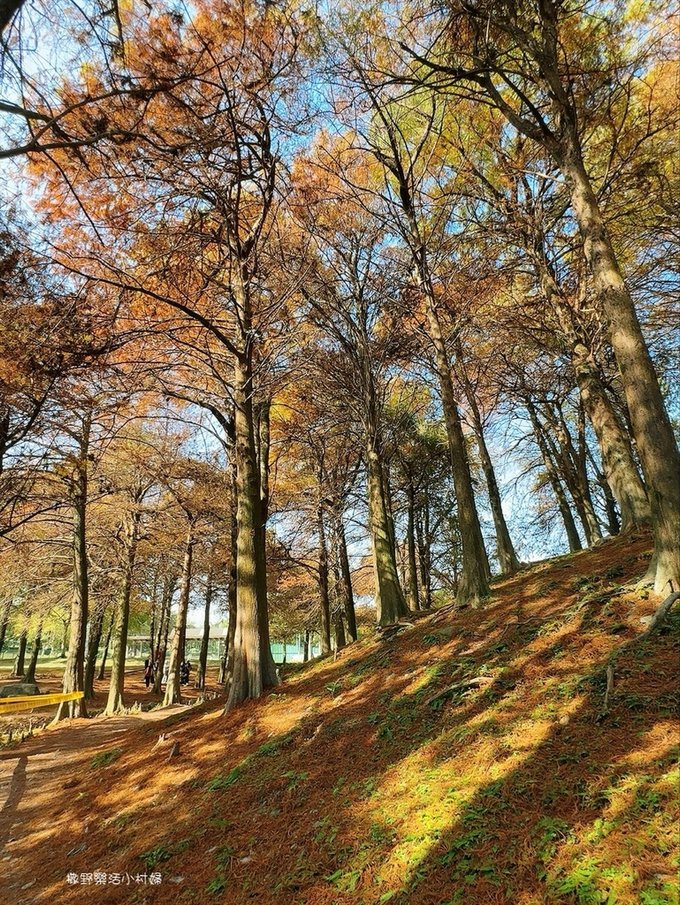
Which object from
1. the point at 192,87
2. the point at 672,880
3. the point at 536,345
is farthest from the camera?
the point at 536,345

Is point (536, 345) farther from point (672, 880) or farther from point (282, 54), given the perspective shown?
point (672, 880)

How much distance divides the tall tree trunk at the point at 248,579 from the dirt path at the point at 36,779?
196cm

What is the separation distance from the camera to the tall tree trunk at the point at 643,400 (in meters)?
4.14

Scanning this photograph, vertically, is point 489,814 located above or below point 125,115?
below

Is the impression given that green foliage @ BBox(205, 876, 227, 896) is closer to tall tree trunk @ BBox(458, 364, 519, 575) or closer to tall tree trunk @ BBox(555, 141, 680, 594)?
tall tree trunk @ BBox(555, 141, 680, 594)

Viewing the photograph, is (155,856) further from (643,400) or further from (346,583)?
(346,583)

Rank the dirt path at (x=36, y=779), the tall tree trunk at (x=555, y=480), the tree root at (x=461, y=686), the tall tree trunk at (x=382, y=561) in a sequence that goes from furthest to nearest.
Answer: the tall tree trunk at (x=555, y=480) → the tall tree trunk at (x=382, y=561) → the tree root at (x=461, y=686) → the dirt path at (x=36, y=779)

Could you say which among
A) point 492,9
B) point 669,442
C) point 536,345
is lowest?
point 669,442

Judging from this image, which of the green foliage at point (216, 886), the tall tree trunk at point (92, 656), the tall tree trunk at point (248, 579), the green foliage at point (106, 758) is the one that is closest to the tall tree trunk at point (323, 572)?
the tall tree trunk at point (248, 579)

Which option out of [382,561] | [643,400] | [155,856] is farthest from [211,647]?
[643,400]

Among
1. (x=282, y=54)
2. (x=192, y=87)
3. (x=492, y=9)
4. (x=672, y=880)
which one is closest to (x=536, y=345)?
(x=492, y=9)

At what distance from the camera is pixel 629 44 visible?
21.3 feet

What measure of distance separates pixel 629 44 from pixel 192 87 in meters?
6.42

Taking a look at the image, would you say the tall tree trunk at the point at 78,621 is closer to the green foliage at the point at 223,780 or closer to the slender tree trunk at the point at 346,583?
the slender tree trunk at the point at 346,583
